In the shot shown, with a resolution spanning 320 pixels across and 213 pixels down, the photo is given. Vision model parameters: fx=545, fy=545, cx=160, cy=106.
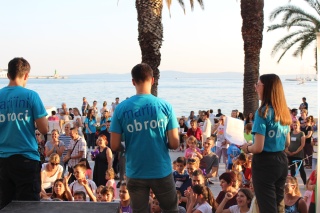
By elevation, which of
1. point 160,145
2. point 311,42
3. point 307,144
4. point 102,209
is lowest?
point 307,144

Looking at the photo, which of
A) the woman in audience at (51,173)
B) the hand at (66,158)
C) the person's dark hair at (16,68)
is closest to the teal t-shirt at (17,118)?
the person's dark hair at (16,68)

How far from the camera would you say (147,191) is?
15.5ft

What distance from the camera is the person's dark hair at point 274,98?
493cm

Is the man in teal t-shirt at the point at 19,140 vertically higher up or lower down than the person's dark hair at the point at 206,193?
higher up

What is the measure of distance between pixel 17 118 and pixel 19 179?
550 millimetres

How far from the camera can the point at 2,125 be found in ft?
16.2

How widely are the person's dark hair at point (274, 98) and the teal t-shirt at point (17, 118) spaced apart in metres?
2.03

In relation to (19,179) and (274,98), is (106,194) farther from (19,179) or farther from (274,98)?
(274,98)

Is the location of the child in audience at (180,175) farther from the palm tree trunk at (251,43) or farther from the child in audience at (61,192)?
the palm tree trunk at (251,43)

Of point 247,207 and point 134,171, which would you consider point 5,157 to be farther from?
point 247,207

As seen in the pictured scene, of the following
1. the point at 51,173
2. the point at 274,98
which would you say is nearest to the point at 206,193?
the point at 274,98

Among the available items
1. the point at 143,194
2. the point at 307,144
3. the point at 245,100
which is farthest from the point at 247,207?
the point at 245,100

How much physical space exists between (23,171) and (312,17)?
1012 inches

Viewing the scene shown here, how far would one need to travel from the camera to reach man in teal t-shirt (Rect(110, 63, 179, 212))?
456 centimetres
